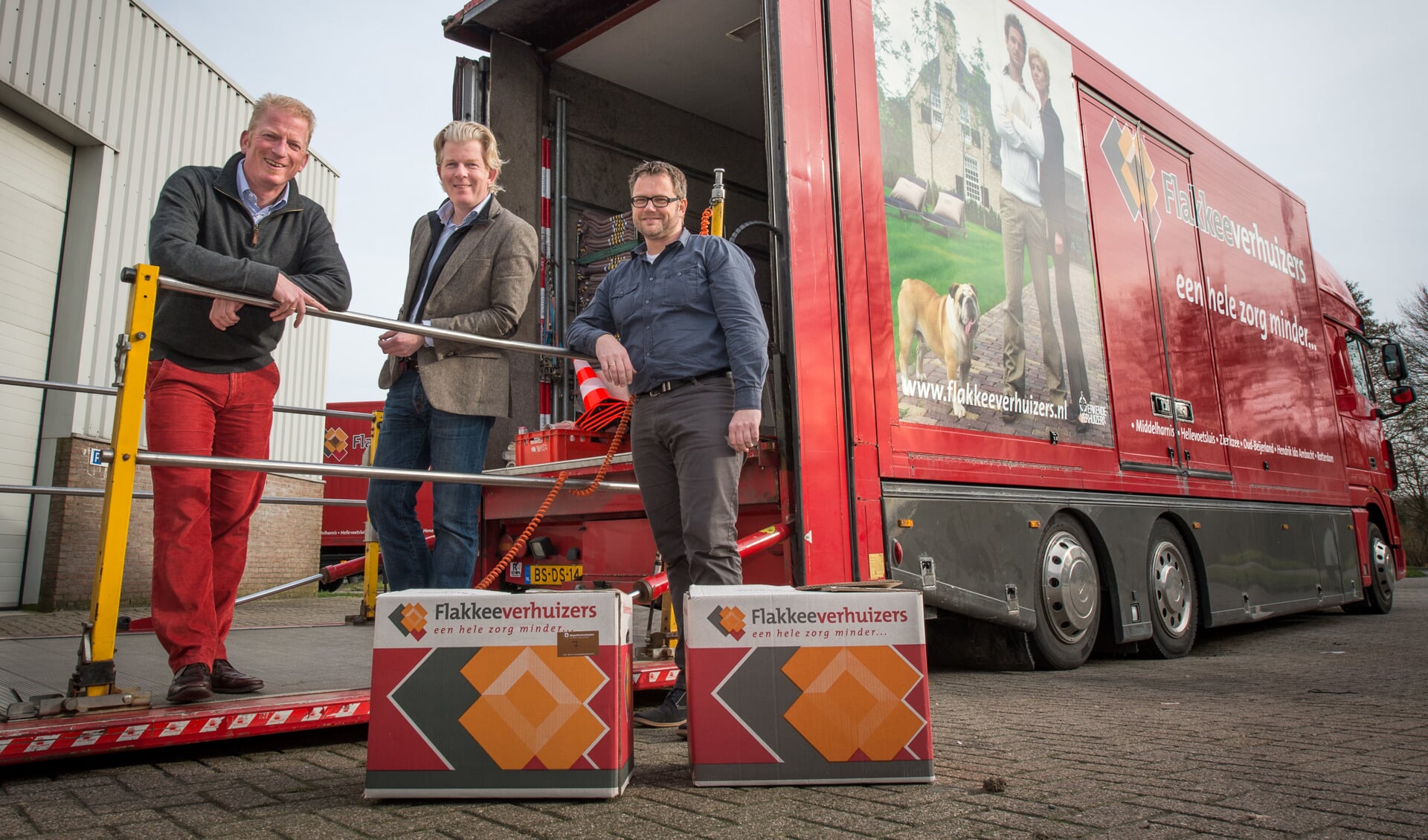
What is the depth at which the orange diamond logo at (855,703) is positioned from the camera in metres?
2.20

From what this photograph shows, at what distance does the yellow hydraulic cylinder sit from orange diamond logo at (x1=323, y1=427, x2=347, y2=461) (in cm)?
1399

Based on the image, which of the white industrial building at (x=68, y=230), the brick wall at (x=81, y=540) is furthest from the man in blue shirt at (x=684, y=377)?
the white industrial building at (x=68, y=230)

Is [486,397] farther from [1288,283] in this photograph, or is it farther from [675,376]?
[1288,283]

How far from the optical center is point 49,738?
2172mm

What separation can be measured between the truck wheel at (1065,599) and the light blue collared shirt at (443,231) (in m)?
3.02

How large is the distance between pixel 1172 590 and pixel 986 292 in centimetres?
227

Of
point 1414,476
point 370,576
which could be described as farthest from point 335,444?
point 1414,476

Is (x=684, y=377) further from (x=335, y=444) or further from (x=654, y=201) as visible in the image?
(x=335, y=444)

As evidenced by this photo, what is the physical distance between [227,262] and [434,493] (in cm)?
92

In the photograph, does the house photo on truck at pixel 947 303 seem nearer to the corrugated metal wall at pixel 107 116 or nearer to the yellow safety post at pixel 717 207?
the yellow safety post at pixel 717 207

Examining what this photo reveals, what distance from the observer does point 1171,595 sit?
18.0ft

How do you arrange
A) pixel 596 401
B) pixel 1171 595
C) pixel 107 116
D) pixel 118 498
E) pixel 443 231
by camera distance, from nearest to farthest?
pixel 118 498, pixel 443 231, pixel 596 401, pixel 1171 595, pixel 107 116

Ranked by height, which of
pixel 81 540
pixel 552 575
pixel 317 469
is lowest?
pixel 552 575

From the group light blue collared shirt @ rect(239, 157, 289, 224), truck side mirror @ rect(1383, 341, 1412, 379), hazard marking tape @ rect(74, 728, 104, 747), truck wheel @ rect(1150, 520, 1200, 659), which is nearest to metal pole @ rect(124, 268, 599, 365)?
light blue collared shirt @ rect(239, 157, 289, 224)
